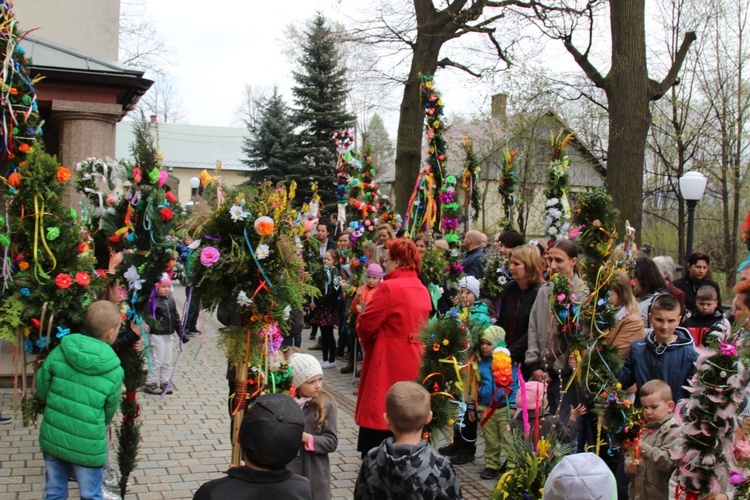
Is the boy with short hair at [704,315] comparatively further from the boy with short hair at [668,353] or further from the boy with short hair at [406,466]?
the boy with short hair at [406,466]

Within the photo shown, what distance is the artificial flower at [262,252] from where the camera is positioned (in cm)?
445

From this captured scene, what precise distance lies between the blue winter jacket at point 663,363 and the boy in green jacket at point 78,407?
3796mm

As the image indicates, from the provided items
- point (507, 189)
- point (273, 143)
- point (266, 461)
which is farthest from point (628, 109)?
point (273, 143)

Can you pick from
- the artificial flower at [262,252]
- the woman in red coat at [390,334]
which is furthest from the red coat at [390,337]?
the artificial flower at [262,252]

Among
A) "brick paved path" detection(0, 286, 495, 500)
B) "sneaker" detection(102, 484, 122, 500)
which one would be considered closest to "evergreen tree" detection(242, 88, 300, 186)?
"brick paved path" detection(0, 286, 495, 500)

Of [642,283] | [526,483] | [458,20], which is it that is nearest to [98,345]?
[526,483]

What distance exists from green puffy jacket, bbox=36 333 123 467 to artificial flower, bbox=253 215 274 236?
1490 millimetres

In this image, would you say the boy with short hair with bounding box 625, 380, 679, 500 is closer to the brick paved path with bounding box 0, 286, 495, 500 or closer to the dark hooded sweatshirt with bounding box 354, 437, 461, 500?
the dark hooded sweatshirt with bounding box 354, 437, 461, 500

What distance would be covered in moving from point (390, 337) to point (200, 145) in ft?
185

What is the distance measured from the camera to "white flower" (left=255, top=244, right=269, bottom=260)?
4.45m

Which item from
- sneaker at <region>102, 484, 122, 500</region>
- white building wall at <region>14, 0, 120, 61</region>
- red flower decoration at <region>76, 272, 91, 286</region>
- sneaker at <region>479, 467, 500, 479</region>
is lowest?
sneaker at <region>479, 467, 500, 479</region>

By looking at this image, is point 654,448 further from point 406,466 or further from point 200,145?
point 200,145

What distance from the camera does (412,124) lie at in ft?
56.6

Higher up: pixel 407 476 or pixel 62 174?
pixel 62 174
